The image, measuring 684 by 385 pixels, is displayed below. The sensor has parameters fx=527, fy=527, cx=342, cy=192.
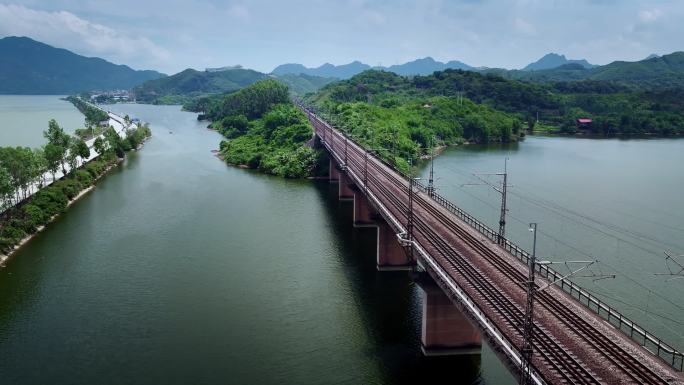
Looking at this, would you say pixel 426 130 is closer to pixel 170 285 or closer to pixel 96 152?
pixel 96 152

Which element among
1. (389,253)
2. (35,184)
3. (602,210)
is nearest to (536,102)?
(602,210)

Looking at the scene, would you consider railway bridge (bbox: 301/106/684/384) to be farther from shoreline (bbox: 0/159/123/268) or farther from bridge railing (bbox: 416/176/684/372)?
shoreline (bbox: 0/159/123/268)

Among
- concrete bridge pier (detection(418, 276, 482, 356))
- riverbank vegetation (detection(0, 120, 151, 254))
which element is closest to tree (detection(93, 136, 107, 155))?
riverbank vegetation (detection(0, 120, 151, 254))

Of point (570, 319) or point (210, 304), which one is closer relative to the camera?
point (570, 319)

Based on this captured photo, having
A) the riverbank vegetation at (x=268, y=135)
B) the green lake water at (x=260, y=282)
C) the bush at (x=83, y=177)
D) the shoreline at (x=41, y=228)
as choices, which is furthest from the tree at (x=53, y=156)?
the riverbank vegetation at (x=268, y=135)

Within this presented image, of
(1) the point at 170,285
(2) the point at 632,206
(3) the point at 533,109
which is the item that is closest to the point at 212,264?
(1) the point at 170,285

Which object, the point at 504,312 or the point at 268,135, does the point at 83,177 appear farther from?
the point at 504,312

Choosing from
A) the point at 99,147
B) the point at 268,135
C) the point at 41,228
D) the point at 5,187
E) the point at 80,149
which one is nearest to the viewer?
the point at 5,187
